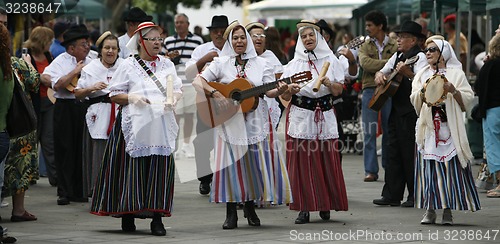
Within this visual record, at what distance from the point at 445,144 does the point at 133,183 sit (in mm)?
2902

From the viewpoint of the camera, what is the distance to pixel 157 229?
10.5 m

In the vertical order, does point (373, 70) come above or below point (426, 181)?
above

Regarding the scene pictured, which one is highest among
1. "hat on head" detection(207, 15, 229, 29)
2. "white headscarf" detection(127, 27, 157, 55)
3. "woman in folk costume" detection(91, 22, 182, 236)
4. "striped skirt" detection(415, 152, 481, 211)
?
"hat on head" detection(207, 15, 229, 29)

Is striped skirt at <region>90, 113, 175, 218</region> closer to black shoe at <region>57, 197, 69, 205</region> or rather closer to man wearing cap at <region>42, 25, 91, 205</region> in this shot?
black shoe at <region>57, 197, 69, 205</region>

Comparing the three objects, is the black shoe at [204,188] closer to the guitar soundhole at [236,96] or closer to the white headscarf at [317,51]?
the white headscarf at [317,51]

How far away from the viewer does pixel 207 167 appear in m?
14.5

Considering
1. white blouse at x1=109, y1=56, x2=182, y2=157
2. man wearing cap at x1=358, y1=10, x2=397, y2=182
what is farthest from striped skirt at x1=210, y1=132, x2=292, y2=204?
man wearing cap at x1=358, y1=10, x2=397, y2=182

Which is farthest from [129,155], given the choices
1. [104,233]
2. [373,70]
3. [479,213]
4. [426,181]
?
A: [373,70]

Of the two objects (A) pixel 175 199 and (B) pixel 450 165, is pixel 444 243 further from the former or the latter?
(A) pixel 175 199

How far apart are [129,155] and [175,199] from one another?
3.39 m

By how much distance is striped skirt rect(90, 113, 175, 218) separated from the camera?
34.4 ft

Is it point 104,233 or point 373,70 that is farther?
point 373,70

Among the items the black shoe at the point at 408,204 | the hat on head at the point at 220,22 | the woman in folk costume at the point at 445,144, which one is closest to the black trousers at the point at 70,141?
the hat on head at the point at 220,22

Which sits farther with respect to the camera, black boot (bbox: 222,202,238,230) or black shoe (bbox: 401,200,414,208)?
black shoe (bbox: 401,200,414,208)
